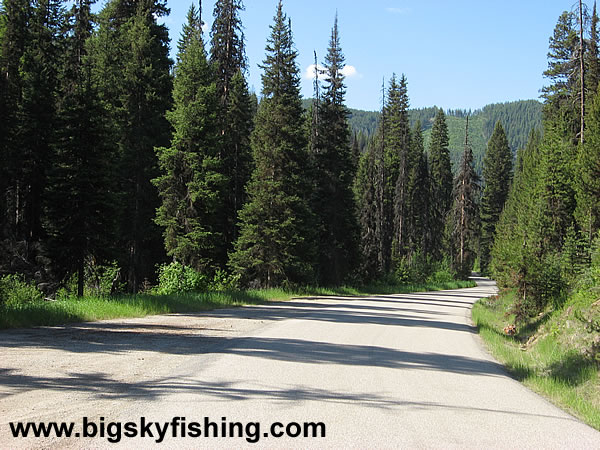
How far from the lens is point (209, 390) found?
6453 millimetres

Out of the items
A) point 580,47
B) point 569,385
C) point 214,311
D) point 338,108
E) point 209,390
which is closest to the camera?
point 209,390

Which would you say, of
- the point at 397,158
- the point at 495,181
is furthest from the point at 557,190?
the point at 495,181

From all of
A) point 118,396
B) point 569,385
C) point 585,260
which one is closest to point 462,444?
point 118,396

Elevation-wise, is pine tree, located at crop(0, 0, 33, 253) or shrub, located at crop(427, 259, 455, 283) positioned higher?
pine tree, located at crop(0, 0, 33, 253)

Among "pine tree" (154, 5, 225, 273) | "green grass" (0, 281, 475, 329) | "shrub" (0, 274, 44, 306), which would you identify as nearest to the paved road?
"green grass" (0, 281, 475, 329)

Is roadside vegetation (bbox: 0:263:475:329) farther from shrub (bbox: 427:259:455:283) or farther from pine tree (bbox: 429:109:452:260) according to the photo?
pine tree (bbox: 429:109:452:260)

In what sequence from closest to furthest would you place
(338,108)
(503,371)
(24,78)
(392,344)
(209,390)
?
1. (209,390)
2. (503,371)
3. (392,344)
4. (24,78)
5. (338,108)

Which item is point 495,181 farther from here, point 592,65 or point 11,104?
point 11,104

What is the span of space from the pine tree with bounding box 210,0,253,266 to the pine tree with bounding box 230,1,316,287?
3542 millimetres

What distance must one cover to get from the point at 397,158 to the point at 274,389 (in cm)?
7056

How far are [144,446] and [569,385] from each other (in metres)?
7.12

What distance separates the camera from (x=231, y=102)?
37031 millimetres

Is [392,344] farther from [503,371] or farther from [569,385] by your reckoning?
[569,385]

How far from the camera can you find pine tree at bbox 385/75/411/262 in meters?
64.5
